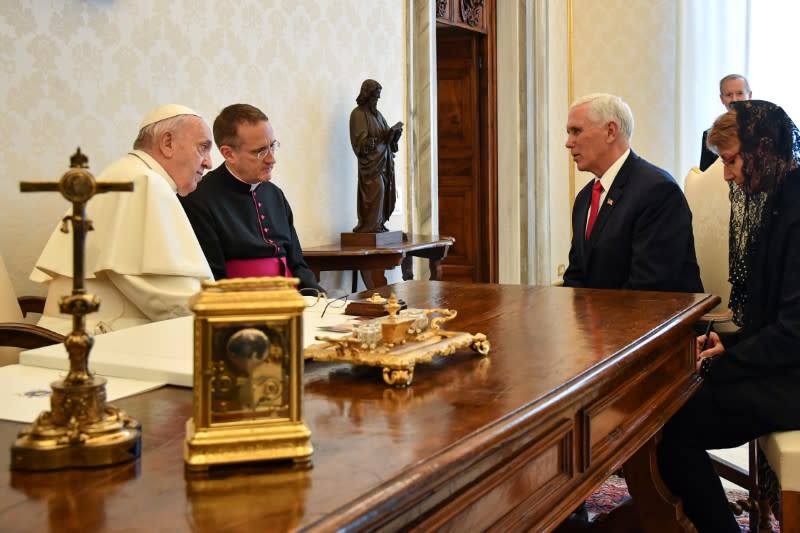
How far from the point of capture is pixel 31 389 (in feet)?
5.19

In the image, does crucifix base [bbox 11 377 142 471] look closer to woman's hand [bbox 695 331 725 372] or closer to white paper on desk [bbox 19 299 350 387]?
white paper on desk [bbox 19 299 350 387]

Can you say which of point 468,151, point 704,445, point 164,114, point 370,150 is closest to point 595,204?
point 704,445

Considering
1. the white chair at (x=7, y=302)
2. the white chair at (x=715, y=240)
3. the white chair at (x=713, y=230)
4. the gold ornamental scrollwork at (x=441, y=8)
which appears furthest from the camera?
the gold ornamental scrollwork at (x=441, y=8)

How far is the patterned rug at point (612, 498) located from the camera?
153 inches

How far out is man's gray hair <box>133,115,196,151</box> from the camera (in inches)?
146

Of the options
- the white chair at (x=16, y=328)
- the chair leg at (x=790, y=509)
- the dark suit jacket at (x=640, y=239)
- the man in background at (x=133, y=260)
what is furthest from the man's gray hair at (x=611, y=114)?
the white chair at (x=16, y=328)

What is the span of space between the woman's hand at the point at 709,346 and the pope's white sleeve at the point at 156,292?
5.60 feet

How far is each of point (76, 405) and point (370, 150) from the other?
4.79 meters

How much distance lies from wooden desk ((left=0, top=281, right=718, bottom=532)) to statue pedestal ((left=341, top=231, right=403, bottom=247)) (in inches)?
124

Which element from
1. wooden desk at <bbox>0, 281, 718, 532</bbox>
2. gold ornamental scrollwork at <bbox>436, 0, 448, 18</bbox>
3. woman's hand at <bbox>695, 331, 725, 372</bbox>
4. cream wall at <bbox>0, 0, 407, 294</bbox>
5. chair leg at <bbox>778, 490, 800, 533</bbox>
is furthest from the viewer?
gold ornamental scrollwork at <bbox>436, 0, 448, 18</bbox>

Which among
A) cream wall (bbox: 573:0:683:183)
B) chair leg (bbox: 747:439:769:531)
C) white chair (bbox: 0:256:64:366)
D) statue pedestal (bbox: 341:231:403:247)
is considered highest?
cream wall (bbox: 573:0:683:183)

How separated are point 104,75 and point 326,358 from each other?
290cm

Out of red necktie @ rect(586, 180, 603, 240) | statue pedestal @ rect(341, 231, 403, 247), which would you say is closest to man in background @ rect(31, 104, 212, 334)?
red necktie @ rect(586, 180, 603, 240)

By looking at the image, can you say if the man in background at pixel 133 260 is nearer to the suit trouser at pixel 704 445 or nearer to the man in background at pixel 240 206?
the man in background at pixel 240 206
